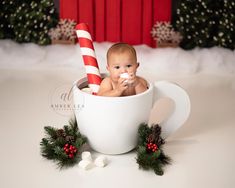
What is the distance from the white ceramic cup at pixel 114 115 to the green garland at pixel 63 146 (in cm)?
4

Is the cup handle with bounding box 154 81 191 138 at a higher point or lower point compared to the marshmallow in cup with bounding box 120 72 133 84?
lower

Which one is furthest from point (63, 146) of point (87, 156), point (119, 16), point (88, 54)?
point (119, 16)

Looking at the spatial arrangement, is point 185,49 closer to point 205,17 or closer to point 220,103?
point 205,17

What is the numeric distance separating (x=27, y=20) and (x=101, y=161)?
154cm

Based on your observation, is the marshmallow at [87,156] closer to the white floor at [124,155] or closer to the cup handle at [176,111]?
the white floor at [124,155]

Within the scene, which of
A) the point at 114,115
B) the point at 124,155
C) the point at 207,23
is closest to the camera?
the point at 114,115

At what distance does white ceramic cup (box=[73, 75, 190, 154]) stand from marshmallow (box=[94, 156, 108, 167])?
A: 0.04 metres

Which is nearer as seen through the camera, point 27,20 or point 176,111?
point 176,111

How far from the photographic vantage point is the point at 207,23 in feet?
8.31

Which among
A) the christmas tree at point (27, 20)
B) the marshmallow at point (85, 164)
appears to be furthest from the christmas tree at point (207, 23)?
the marshmallow at point (85, 164)

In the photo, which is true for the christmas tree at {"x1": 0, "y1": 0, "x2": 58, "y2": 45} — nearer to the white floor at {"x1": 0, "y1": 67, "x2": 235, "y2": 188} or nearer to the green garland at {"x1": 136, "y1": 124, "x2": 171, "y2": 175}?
the white floor at {"x1": 0, "y1": 67, "x2": 235, "y2": 188}

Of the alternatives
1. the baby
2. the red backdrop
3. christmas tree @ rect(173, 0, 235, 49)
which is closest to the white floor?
the baby

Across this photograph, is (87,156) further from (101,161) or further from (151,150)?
(151,150)

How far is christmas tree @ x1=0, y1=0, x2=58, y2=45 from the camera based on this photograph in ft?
8.49
